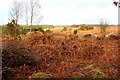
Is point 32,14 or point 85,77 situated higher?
point 32,14

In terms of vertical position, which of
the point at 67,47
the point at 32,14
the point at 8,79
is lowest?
the point at 8,79

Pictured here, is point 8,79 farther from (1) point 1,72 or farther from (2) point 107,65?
(2) point 107,65

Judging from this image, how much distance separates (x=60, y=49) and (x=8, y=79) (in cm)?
302

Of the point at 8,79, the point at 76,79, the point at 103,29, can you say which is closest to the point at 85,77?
the point at 76,79

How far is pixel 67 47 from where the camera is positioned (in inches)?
249

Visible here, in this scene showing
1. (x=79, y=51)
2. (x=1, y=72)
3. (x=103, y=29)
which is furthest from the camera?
(x=103, y=29)

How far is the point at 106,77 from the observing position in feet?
10.4

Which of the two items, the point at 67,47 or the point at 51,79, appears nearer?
the point at 51,79

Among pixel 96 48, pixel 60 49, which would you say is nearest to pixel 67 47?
pixel 60 49

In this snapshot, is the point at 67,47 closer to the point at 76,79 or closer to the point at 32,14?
the point at 76,79

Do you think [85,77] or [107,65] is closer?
[85,77]

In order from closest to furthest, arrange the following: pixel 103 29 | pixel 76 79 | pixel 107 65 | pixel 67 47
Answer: pixel 76 79 → pixel 107 65 → pixel 67 47 → pixel 103 29

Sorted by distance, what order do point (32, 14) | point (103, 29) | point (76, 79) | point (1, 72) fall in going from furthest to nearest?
point (32, 14)
point (103, 29)
point (1, 72)
point (76, 79)

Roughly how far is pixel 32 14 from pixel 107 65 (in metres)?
16.9
